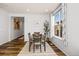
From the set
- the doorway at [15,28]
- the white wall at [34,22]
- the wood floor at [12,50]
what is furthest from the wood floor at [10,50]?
the doorway at [15,28]

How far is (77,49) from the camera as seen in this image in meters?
4.14

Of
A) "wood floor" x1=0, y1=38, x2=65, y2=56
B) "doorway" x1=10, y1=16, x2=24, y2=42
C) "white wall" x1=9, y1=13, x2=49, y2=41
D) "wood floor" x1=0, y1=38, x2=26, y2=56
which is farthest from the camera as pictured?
"doorway" x1=10, y1=16, x2=24, y2=42

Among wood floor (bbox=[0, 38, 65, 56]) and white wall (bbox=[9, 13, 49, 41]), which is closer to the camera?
wood floor (bbox=[0, 38, 65, 56])

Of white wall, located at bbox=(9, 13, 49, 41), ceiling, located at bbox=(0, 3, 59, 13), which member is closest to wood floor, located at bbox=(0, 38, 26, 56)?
ceiling, located at bbox=(0, 3, 59, 13)

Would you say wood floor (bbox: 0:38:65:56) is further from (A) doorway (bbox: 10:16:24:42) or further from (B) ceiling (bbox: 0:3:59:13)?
(A) doorway (bbox: 10:16:24:42)

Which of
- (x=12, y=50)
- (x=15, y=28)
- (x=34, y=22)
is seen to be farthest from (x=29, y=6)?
(x=15, y=28)

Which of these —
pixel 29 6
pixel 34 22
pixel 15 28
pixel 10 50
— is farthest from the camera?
pixel 15 28

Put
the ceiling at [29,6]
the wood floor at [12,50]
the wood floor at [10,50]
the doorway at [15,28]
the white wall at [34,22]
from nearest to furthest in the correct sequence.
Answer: the wood floor at [12,50]
the wood floor at [10,50]
the ceiling at [29,6]
the white wall at [34,22]
the doorway at [15,28]

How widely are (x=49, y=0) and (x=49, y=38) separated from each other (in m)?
7.38

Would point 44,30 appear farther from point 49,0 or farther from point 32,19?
point 49,0

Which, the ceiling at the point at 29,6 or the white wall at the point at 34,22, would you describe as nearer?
the ceiling at the point at 29,6

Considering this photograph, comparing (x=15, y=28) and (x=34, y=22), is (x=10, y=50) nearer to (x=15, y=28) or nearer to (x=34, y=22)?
(x=34, y=22)

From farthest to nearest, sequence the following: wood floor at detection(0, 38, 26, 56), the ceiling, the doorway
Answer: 1. the doorway
2. the ceiling
3. wood floor at detection(0, 38, 26, 56)

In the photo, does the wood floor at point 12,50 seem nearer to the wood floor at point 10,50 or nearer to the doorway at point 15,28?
the wood floor at point 10,50
